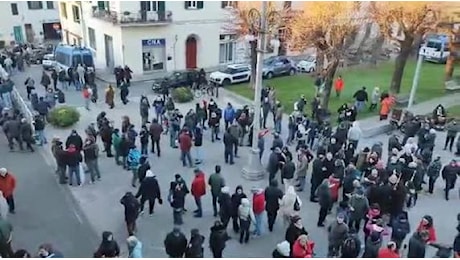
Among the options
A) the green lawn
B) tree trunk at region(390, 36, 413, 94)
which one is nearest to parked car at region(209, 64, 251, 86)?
the green lawn

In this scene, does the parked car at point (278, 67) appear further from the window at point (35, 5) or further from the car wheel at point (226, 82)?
the window at point (35, 5)

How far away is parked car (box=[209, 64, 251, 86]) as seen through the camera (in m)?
27.2

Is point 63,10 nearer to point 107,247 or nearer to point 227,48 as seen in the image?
point 227,48

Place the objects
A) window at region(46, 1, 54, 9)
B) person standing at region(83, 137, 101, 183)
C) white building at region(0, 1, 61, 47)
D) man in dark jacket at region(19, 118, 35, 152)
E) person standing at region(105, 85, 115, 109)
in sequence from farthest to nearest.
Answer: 1. window at region(46, 1, 54, 9)
2. white building at region(0, 1, 61, 47)
3. person standing at region(105, 85, 115, 109)
4. man in dark jacket at region(19, 118, 35, 152)
5. person standing at region(83, 137, 101, 183)

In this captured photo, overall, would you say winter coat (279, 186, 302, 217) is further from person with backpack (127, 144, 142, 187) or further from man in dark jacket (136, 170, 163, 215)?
person with backpack (127, 144, 142, 187)

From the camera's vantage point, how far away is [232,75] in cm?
2758

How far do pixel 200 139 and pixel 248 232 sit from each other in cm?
485

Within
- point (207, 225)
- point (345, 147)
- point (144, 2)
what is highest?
Answer: point (144, 2)

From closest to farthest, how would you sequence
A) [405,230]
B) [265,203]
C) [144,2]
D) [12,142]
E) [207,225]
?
1. [405,230]
2. [265,203]
3. [207,225]
4. [12,142]
5. [144,2]

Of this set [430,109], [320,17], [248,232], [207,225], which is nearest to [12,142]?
[207,225]

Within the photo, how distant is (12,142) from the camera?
56.1 feet

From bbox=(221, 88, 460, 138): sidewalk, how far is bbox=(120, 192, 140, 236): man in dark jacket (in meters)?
10.8

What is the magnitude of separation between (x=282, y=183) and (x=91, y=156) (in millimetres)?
5406

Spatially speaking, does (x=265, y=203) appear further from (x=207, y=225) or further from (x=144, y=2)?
(x=144, y=2)
